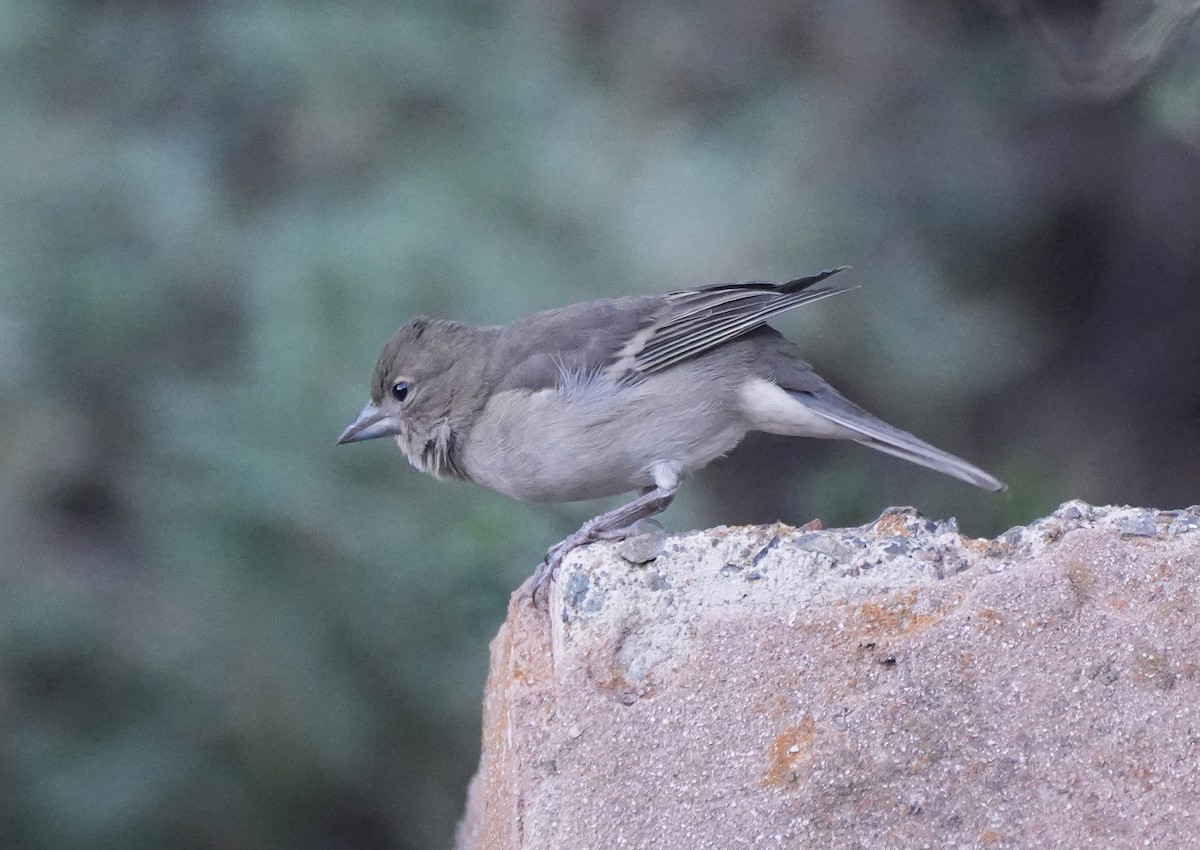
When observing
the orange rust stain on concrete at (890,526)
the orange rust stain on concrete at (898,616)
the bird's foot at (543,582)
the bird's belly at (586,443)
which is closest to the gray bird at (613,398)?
the bird's belly at (586,443)

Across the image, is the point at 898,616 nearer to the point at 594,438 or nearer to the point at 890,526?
the point at 890,526

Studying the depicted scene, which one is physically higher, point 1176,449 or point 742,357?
point 1176,449

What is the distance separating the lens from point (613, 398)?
2.97 m

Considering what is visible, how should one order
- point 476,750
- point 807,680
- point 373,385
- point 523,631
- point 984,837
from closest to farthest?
point 984,837
point 807,680
point 523,631
point 373,385
point 476,750

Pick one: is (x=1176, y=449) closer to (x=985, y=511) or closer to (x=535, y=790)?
(x=985, y=511)

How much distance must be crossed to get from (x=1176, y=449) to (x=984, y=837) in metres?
2.05

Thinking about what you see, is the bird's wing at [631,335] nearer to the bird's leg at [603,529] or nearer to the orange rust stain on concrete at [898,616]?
the bird's leg at [603,529]

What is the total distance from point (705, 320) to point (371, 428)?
787mm

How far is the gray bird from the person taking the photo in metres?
2.89

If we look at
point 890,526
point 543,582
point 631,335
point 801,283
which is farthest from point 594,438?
point 890,526

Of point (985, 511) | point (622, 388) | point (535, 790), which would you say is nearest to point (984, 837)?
point (535, 790)

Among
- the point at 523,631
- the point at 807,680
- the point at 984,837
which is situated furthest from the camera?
the point at 523,631

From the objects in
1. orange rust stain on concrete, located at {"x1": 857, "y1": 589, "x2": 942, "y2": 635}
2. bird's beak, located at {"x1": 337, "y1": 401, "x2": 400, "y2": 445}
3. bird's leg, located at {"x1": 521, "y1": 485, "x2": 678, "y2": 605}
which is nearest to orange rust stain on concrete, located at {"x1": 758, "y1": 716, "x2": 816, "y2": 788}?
orange rust stain on concrete, located at {"x1": 857, "y1": 589, "x2": 942, "y2": 635}

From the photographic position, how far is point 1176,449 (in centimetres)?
337
